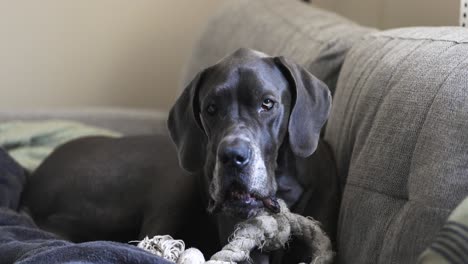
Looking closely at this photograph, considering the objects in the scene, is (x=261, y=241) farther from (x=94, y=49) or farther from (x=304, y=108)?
(x=94, y=49)

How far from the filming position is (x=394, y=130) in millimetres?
1502

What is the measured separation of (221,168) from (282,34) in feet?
3.02

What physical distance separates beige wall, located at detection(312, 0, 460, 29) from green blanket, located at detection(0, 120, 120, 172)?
3.66 feet

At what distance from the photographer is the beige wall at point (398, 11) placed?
2.23 m

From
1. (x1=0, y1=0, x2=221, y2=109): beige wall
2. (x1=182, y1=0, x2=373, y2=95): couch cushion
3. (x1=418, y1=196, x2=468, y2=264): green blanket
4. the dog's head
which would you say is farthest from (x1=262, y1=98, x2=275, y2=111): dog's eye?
(x1=0, y1=0, x2=221, y2=109): beige wall

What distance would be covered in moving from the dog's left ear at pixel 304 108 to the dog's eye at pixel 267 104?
0.18 feet

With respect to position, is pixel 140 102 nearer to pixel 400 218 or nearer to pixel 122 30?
pixel 122 30

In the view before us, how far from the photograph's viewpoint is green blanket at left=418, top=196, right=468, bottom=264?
102 cm

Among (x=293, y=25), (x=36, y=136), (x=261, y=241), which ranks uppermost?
(x=293, y=25)

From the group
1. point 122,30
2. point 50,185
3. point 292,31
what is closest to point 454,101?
point 292,31

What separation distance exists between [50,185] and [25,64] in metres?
1.38

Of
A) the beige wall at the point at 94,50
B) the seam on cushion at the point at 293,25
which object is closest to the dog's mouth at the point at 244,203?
the seam on cushion at the point at 293,25

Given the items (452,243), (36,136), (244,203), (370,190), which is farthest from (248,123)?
(36,136)

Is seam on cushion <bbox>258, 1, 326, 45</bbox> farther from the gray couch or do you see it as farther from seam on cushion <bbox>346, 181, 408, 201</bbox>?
seam on cushion <bbox>346, 181, 408, 201</bbox>
